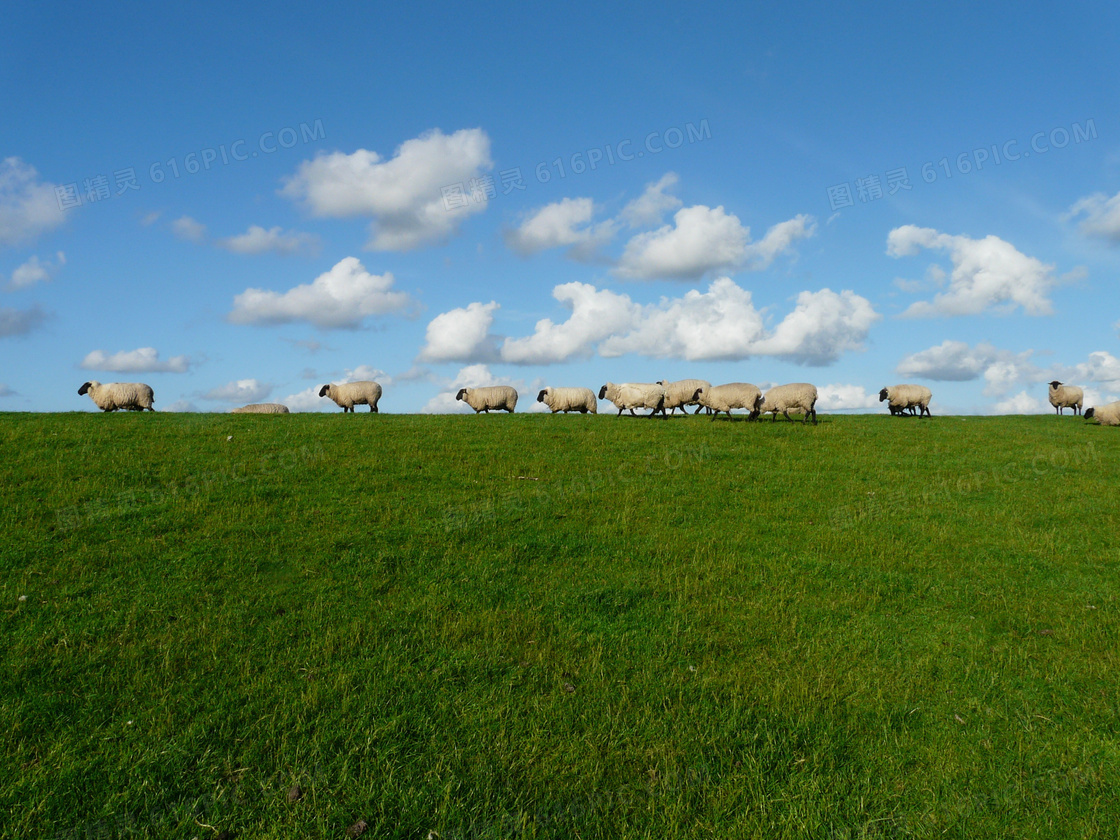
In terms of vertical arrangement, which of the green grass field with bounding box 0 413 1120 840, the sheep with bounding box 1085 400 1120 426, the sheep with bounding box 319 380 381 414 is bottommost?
the green grass field with bounding box 0 413 1120 840

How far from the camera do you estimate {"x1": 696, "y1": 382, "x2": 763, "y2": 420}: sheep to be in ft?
99.9

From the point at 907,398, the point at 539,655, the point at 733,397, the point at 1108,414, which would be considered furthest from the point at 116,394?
the point at 1108,414

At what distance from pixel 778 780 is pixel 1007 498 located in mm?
15380

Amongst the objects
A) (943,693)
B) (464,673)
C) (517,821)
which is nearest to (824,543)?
(943,693)

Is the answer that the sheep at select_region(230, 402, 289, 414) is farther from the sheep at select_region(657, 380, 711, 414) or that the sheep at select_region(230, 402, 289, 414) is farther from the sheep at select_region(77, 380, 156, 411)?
the sheep at select_region(657, 380, 711, 414)

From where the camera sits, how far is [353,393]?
131 ft

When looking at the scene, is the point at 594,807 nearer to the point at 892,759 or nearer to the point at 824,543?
the point at 892,759

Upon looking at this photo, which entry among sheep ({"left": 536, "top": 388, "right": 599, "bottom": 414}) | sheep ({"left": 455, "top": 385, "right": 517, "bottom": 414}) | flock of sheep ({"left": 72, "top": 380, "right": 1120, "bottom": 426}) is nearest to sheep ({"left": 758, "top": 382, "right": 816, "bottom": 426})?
flock of sheep ({"left": 72, "top": 380, "right": 1120, "bottom": 426})

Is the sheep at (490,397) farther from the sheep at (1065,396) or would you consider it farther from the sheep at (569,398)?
the sheep at (1065,396)

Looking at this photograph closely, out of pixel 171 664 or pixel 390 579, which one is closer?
pixel 171 664

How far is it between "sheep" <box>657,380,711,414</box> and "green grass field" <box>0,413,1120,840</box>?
16.2 metres

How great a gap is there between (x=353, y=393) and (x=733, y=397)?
74.7 ft

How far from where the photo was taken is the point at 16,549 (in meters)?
12.1

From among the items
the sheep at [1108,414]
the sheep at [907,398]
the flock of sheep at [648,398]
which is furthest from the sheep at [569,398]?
the sheep at [1108,414]
